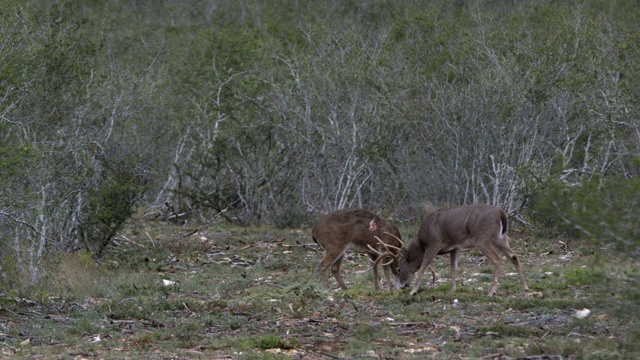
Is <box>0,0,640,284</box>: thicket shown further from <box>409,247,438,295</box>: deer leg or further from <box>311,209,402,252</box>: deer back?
<box>409,247,438,295</box>: deer leg

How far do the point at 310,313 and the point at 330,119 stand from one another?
11.7 metres

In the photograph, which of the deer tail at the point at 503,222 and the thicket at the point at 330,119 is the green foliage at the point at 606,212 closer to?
the deer tail at the point at 503,222

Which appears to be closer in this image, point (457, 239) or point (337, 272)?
point (457, 239)

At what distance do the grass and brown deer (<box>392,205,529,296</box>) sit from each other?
1.28 ft

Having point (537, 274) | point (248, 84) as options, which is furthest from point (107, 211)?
point (248, 84)

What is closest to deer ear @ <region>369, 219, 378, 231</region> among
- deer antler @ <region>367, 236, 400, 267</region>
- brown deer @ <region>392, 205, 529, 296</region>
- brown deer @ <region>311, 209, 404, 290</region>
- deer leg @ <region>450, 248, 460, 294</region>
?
brown deer @ <region>311, 209, 404, 290</region>

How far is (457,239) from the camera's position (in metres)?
13.4

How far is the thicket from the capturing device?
17.7 metres

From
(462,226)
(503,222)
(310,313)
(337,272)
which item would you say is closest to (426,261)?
(462,226)

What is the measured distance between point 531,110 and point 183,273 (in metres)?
8.91

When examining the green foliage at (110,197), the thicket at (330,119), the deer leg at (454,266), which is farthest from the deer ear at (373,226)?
the green foliage at (110,197)

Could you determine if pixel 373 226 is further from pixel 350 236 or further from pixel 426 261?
pixel 426 261

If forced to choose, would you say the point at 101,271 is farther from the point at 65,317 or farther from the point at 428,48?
the point at 428,48

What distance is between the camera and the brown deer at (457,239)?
514 inches
